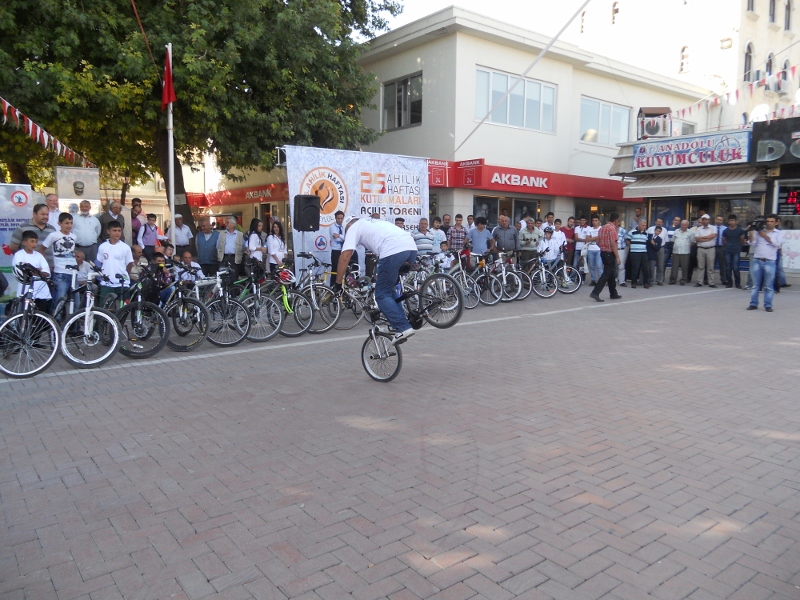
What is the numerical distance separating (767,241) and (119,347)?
11.6 m

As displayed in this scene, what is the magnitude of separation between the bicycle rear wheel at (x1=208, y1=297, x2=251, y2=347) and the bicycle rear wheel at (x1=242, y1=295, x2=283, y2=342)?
0.75 feet

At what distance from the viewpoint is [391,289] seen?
6.98 m

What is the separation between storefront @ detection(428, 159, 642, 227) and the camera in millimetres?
18500

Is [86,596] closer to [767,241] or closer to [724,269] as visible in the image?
[767,241]

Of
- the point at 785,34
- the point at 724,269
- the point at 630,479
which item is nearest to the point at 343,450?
the point at 630,479

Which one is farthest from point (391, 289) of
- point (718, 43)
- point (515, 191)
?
point (718, 43)

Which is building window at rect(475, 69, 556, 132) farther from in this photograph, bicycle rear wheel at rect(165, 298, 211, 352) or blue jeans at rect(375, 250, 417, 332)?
blue jeans at rect(375, 250, 417, 332)

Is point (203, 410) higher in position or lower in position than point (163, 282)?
lower

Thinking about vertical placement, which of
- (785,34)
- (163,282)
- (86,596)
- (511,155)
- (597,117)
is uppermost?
(785,34)

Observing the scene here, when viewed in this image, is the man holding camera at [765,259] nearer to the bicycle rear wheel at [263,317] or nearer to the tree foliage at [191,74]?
the bicycle rear wheel at [263,317]

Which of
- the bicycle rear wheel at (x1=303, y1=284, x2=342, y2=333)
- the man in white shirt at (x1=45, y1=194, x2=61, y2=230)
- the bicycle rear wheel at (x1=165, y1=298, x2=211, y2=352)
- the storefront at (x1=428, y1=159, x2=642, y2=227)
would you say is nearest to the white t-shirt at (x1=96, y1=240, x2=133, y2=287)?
the bicycle rear wheel at (x1=165, y1=298, x2=211, y2=352)

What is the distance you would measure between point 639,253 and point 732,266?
2474 millimetres

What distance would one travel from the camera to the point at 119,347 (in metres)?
8.23

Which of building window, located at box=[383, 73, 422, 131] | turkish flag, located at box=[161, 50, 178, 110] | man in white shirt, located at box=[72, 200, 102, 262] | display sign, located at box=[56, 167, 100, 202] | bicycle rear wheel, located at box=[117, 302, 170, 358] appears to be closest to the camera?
bicycle rear wheel, located at box=[117, 302, 170, 358]
